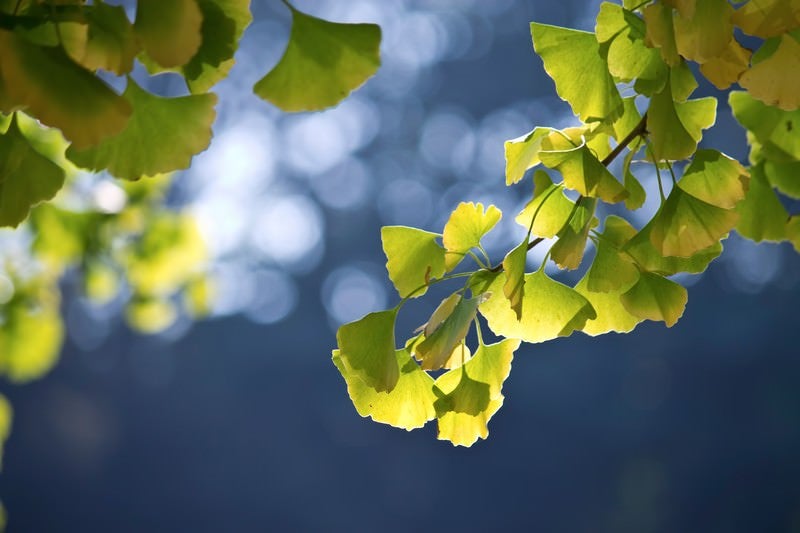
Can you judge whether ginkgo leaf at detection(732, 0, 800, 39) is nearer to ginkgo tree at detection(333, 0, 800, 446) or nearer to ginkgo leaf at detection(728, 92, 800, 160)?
ginkgo tree at detection(333, 0, 800, 446)

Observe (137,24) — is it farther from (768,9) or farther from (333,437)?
(333,437)

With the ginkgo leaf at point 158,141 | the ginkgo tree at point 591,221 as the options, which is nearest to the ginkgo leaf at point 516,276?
the ginkgo tree at point 591,221

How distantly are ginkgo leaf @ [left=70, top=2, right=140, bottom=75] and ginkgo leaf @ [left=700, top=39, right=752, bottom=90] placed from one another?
0.61ft

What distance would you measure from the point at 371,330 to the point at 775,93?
0.16m

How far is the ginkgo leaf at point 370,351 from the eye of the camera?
28 centimetres

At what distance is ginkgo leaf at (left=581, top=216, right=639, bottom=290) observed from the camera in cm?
30

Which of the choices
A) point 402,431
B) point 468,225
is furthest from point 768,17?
point 402,431

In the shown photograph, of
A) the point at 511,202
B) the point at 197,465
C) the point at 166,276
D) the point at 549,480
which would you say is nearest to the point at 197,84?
the point at 166,276

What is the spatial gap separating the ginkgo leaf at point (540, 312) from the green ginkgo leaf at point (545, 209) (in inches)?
0.9

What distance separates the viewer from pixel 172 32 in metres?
0.21

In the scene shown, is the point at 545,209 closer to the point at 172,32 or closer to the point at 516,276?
the point at 516,276

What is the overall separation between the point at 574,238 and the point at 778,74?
8cm

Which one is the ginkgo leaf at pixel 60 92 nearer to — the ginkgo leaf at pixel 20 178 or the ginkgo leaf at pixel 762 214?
the ginkgo leaf at pixel 20 178

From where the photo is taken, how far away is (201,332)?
5.32 m
